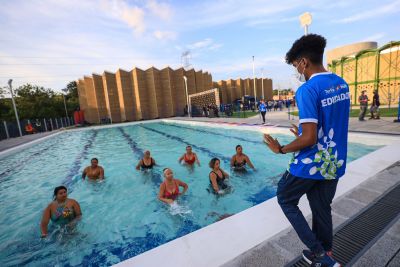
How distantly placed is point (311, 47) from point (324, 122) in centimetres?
55

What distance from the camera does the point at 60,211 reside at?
4.16 meters

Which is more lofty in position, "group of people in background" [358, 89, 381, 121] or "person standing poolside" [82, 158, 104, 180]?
"group of people in background" [358, 89, 381, 121]

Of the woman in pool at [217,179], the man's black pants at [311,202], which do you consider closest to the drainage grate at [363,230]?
the man's black pants at [311,202]

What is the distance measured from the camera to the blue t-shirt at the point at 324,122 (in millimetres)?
1463

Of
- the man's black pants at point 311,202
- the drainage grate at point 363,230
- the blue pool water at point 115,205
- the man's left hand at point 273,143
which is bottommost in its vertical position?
the blue pool water at point 115,205

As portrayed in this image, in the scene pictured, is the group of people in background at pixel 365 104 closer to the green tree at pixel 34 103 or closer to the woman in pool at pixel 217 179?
the woman in pool at pixel 217 179

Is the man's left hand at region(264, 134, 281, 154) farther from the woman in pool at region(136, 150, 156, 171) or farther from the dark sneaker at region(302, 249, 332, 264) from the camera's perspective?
the woman in pool at region(136, 150, 156, 171)

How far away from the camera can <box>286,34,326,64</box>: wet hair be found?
62.2 inches

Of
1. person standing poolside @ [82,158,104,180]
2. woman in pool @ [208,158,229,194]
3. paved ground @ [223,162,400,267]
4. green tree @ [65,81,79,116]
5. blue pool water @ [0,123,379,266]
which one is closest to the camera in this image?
paved ground @ [223,162,400,267]

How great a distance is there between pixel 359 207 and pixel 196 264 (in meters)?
2.24

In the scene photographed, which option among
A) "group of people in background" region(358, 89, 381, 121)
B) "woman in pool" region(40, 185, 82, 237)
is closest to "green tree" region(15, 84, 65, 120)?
"woman in pool" region(40, 185, 82, 237)

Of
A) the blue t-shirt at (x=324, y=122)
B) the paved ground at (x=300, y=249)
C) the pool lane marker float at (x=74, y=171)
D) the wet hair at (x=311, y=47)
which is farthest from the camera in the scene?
the pool lane marker float at (x=74, y=171)

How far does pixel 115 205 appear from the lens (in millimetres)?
5320

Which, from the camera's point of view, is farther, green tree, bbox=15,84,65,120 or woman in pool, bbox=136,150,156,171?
green tree, bbox=15,84,65,120
